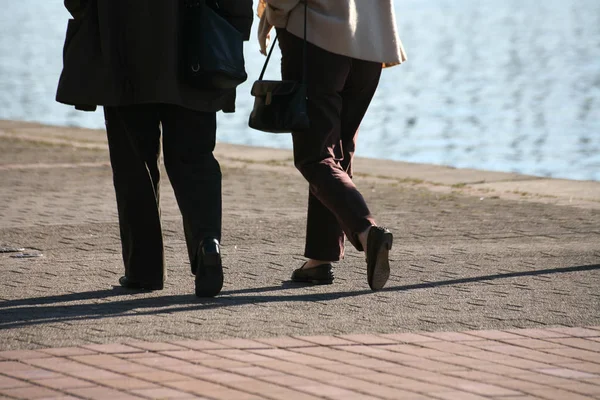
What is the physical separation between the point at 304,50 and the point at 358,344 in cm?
152

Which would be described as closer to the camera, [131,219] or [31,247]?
[131,219]

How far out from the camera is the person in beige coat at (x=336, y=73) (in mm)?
6094

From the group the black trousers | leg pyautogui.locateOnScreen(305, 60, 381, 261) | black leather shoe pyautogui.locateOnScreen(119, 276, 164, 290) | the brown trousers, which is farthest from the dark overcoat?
black leather shoe pyautogui.locateOnScreen(119, 276, 164, 290)

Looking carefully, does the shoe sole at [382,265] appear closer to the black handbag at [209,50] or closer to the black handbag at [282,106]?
the black handbag at [282,106]

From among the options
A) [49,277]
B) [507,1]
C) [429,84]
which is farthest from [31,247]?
[507,1]

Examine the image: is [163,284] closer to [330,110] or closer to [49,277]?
Result: [49,277]

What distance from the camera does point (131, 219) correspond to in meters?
6.26

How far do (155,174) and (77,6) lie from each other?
819 mm

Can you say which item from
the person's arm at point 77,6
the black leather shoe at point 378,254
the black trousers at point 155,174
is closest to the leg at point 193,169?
the black trousers at point 155,174

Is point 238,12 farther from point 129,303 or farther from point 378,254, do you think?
point 129,303

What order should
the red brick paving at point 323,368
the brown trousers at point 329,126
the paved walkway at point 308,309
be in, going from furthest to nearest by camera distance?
the brown trousers at point 329,126, the paved walkway at point 308,309, the red brick paving at point 323,368

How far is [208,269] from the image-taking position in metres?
6.02

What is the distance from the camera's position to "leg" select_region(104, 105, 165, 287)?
612cm

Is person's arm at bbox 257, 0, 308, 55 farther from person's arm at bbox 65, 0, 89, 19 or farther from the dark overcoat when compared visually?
person's arm at bbox 65, 0, 89, 19
